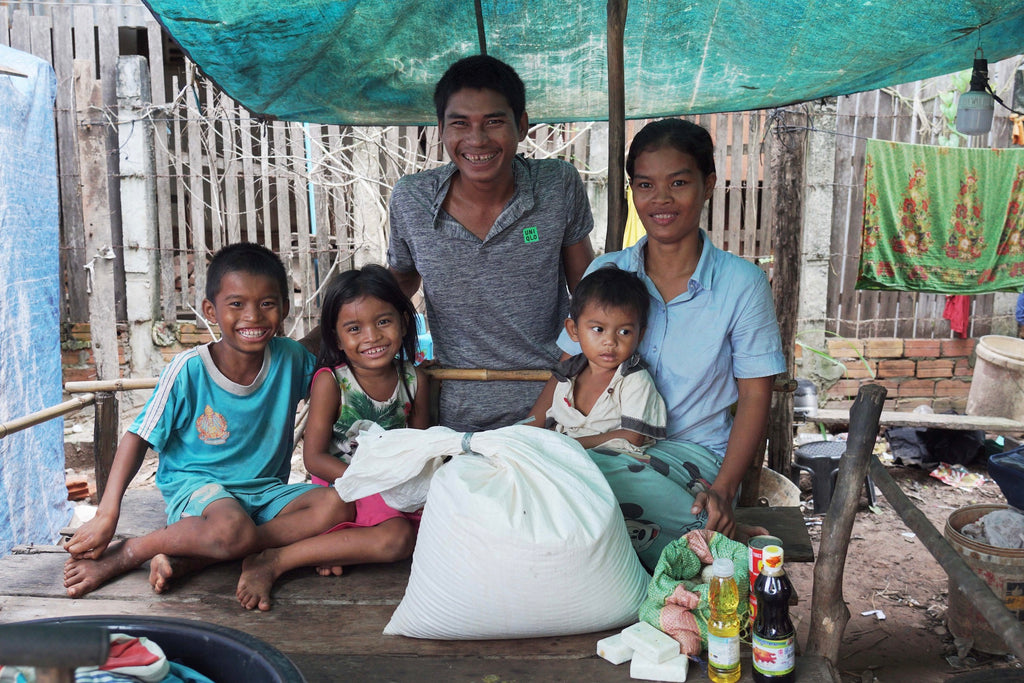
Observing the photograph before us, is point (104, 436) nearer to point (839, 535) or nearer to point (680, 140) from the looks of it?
point (680, 140)

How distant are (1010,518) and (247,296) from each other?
12.4 ft

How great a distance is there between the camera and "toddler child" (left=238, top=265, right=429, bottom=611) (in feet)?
7.99

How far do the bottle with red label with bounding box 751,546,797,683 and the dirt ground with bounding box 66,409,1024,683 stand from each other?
74.3 inches

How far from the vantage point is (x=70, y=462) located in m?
6.31

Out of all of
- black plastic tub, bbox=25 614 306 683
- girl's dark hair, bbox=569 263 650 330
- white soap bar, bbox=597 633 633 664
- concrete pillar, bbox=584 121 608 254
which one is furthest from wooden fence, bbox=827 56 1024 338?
black plastic tub, bbox=25 614 306 683

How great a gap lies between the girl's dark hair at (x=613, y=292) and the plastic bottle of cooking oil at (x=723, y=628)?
3.00 ft

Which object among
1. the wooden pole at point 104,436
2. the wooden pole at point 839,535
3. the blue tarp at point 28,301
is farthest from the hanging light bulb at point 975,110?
the blue tarp at point 28,301

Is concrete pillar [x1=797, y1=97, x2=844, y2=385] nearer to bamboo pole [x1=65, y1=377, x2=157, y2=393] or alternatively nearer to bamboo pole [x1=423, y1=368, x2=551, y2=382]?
bamboo pole [x1=423, y1=368, x2=551, y2=382]

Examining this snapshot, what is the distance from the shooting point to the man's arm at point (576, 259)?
299 centimetres

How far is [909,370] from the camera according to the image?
24.0 feet

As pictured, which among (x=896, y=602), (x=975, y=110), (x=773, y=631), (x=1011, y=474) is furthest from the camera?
(x=975, y=110)

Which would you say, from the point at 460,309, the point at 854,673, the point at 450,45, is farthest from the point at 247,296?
the point at 854,673

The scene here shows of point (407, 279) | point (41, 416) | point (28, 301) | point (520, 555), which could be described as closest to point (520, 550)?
point (520, 555)

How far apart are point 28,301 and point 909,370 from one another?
702 centimetres
